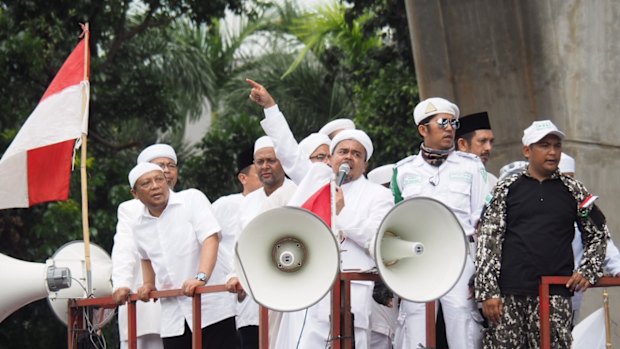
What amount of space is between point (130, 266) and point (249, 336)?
1.45m

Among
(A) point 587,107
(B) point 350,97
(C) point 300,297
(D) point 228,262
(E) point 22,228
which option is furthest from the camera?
(B) point 350,97

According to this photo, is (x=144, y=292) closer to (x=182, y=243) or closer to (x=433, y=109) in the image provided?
(x=182, y=243)

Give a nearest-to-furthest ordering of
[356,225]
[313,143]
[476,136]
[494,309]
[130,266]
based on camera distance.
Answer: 1. [494,309]
2. [356,225]
3. [130,266]
4. [476,136]
5. [313,143]

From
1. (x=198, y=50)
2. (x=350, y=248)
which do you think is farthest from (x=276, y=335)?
(x=198, y=50)

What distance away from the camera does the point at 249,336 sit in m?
10.9

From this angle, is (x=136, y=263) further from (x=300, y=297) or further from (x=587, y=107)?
(x=587, y=107)

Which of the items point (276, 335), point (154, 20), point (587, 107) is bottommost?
point (276, 335)

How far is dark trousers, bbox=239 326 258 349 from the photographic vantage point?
10867 mm

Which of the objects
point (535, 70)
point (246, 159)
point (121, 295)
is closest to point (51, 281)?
point (121, 295)

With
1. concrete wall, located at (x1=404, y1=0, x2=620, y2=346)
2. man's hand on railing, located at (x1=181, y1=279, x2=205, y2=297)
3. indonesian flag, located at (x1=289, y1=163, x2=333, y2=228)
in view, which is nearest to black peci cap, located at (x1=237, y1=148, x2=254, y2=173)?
concrete wall, located at (x1=404, y1=0, x2=620, y2=346)

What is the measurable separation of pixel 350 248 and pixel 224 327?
1334 millimetres

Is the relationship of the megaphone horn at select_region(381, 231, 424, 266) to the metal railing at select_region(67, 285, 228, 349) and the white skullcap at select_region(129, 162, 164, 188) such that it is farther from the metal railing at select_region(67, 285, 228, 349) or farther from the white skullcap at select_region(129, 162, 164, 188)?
the white skullcap at select_region(129, 162, 164, 188)

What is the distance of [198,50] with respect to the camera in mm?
26312

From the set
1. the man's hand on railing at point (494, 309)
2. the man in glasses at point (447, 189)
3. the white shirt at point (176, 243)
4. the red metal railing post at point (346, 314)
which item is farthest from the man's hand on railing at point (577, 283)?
the white shirt at point (176, 243)
